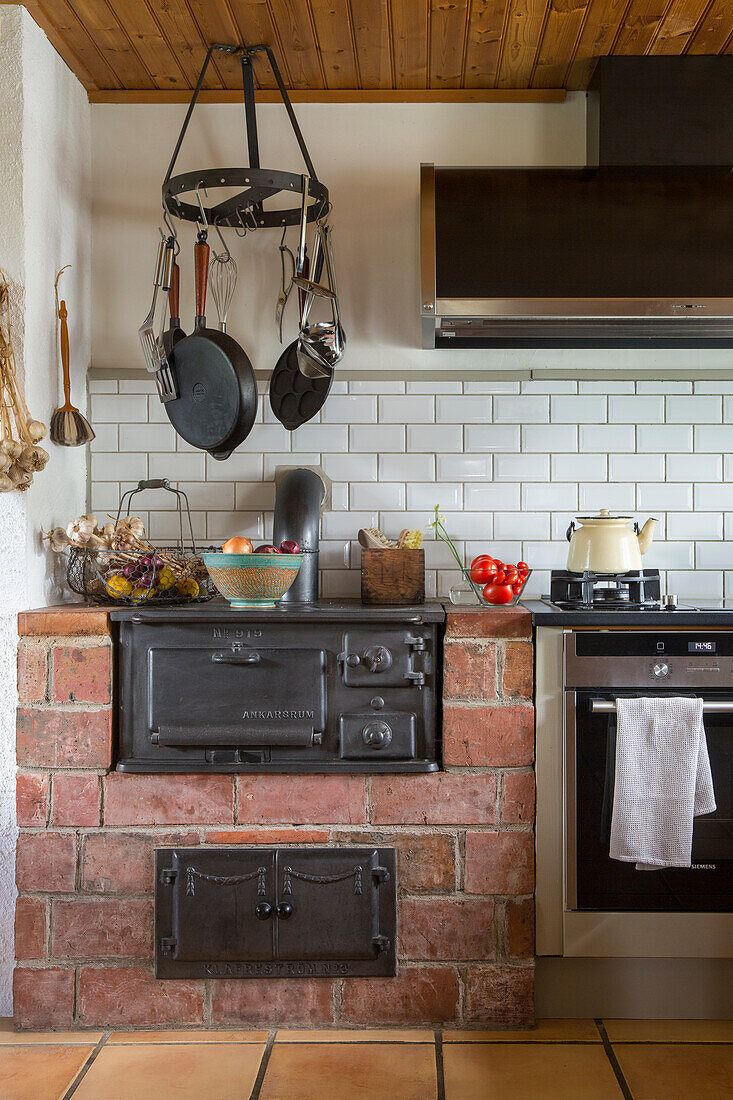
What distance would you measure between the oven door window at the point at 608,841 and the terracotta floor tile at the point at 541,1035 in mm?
308

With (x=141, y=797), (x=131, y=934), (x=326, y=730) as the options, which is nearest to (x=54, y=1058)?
(x=131, y=934)

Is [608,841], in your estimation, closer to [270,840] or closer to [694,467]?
[270,840]

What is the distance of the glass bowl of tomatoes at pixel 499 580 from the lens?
226 cm

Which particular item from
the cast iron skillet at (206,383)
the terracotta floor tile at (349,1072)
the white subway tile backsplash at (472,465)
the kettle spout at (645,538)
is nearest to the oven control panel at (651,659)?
the kettle spout at (645,538)

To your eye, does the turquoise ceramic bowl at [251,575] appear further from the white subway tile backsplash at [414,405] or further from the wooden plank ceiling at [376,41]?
the wooden plank ceiling at [376,41]

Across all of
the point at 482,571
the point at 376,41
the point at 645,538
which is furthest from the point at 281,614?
the point at 376,41

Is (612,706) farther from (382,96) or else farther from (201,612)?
(382,96)

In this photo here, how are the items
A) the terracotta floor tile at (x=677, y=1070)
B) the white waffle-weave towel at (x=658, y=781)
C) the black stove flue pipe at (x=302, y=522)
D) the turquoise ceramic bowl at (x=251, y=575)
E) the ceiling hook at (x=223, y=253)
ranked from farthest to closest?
the ceiling hook at (x=223, y=253)
the black stove flue pipe at (x=302, y=522)
the turquoise ceramic bowl at (x=251, y=575)
the white waffle-weave towel at (x=658, y=781)
the terracotta floor tile at (x=677, y=1070)

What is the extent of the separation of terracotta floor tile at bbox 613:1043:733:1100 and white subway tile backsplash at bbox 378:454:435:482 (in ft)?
5.34

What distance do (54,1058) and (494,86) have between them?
9.65 feet

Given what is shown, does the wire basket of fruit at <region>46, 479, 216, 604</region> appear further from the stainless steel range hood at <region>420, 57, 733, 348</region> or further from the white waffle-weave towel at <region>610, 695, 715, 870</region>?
the white waffle-weave towel at <region>610, 695, 715, 870</region>

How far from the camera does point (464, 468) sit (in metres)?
2.70

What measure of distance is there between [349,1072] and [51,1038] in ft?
2.44

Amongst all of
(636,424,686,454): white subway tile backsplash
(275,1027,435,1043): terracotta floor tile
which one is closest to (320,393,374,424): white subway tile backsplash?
(636,424,686,454): white subway tile backsplash
